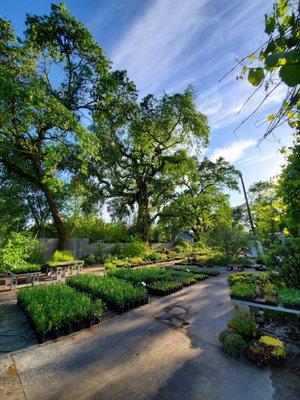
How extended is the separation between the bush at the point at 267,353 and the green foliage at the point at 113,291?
12.0ft

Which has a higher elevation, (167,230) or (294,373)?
(167,230)

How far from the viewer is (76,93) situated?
15023mm

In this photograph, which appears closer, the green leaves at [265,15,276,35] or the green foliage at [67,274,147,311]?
the green leaves at [265,15,276,35]

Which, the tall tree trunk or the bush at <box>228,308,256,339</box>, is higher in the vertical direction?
the tall tree trunk

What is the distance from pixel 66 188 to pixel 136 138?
802 cm

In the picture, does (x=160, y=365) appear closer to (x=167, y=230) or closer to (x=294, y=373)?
(x=294, y=373)

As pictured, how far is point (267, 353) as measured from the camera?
154 inches

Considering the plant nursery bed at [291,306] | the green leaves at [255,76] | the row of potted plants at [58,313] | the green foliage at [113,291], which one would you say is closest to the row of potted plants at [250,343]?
the plant nursery bed at [291,306]

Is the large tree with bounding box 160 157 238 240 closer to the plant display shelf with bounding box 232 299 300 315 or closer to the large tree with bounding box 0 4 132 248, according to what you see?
the large tree with bounding box 0 4 132 248

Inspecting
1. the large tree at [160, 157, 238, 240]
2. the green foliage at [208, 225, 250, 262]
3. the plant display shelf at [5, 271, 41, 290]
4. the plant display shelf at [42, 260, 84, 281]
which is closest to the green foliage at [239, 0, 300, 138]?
the plant display shelf at [5, 271, 41, 290]

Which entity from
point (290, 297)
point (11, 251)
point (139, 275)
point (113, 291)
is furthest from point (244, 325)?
point (11, 251)

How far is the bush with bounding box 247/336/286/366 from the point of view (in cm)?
389

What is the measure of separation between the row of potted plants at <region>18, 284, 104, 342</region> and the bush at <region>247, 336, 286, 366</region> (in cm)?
356

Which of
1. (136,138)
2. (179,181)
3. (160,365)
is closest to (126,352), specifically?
(160,365)
